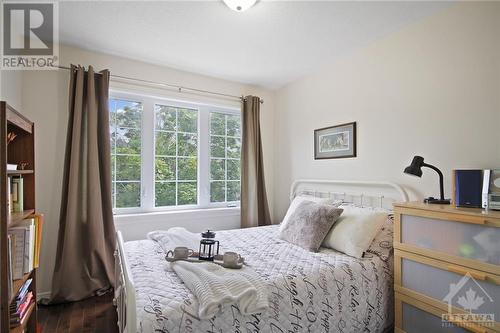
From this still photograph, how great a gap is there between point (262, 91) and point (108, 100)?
6.58 ft

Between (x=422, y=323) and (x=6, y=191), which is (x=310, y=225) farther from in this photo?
(x=6, y=191)

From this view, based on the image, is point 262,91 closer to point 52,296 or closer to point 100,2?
point 100,2

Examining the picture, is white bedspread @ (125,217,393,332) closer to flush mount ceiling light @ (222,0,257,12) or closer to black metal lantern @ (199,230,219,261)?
black metal lantern @ (199,230,219,261)

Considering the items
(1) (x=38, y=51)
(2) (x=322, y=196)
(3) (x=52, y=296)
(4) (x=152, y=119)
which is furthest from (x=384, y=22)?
(3) (x=52, y=296)

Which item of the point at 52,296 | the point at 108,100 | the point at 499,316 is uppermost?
the point at 108,100

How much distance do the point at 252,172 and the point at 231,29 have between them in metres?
1.78

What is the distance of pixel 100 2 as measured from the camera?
191cm

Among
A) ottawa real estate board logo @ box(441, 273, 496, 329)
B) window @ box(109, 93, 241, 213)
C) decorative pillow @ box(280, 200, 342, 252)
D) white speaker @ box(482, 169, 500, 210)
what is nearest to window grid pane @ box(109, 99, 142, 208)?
window @ box(109, 93, 241, 213)

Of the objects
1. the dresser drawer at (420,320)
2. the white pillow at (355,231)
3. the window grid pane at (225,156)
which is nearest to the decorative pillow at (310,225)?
the white pillow at (355,231)

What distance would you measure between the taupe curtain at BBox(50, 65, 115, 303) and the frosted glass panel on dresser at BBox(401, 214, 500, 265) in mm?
2603

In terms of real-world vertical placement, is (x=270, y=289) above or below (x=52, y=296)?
above

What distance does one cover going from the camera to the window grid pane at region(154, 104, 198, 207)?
3121 mm

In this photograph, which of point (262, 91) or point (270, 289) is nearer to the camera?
point (270, 289)

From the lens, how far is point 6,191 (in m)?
1.25
